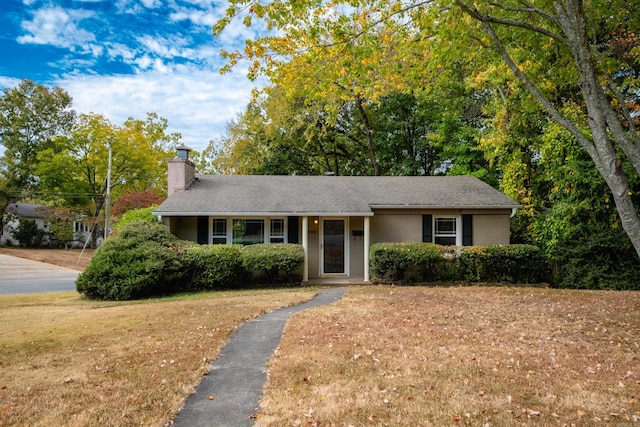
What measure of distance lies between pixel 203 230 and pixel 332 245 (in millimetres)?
4704

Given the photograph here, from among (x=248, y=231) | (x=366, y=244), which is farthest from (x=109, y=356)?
(x=366, y=244)

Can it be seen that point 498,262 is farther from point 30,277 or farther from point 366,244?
point 30,277

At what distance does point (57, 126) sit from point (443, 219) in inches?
1630

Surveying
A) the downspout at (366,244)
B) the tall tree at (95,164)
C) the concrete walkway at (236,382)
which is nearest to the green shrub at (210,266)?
the downspout at (366,244)

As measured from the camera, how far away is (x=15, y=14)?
12289mm

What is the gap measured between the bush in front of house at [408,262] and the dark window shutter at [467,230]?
1.58 metres

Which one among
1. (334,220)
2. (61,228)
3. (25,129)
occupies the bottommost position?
(61,228)

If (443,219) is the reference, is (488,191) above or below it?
above

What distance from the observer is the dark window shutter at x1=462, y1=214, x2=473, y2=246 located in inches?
550

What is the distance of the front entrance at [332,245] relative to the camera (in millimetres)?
14031

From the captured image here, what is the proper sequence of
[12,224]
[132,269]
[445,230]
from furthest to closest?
[12,224] → [445,230] → [132,269]

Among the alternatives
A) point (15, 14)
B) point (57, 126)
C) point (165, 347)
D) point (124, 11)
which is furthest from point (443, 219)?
point (57, 126)

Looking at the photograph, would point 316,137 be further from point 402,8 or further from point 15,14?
point 402,8

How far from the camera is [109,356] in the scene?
17.8 feet
